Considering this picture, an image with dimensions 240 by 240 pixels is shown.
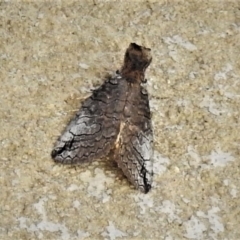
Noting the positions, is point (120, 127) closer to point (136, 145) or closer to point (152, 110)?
point (136, 145)

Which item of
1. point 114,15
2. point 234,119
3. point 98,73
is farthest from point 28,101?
point 234,119

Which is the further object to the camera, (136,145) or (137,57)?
(137,57)

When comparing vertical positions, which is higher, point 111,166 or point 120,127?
point 120,127

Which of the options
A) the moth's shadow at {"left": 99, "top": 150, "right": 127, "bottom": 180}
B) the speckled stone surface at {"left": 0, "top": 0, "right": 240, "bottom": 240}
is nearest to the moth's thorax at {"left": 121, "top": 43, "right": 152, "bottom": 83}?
the speckled stone surface at {"left": 0, "top": 0, "right": 240, "bottom": 240}

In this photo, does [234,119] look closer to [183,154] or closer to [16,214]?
[183,154]

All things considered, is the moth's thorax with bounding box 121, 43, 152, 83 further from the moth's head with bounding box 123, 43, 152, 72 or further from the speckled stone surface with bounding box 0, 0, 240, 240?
the speckled stone surface with bounding box 0, 0, 240, 240

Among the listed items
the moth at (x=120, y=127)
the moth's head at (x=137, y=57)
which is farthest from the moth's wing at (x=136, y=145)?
the moth's head at (x=137, y=57)

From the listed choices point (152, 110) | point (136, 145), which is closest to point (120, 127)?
point (136, 145)
